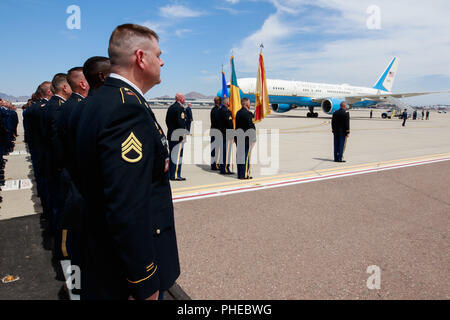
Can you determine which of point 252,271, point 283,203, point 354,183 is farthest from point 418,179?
point 252,271

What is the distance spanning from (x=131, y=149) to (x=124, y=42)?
59cm

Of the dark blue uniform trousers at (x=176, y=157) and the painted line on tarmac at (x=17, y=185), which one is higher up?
the dark blue uniform trousers at (x=176, y=157)

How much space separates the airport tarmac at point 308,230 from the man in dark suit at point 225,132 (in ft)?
1.60

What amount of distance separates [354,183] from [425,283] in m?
3.90

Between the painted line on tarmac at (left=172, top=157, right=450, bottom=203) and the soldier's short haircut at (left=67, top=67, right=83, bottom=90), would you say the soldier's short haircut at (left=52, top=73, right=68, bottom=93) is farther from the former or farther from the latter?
the painted line on tarmac at (left=172, top=157, right=450, bottom=203)

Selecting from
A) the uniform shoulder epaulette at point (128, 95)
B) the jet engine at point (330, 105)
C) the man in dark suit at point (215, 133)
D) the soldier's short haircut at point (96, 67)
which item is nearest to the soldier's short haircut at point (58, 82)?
the soldier's short haircut at point (96, 67)

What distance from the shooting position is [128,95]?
4.43ft

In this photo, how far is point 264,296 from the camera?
2.67 meters

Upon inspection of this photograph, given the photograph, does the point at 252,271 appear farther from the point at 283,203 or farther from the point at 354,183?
the point at 354,183

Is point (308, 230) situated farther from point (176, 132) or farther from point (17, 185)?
point (17, 185)

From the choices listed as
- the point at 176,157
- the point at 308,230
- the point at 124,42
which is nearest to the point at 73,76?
the point at 124,42

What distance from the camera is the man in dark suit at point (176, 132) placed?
679 centimetres

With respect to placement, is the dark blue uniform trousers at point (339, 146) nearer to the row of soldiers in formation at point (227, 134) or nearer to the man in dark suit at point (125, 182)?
the row of soldiers in formation at point (227, 134)

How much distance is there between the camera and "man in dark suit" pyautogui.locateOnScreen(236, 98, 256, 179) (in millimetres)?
6910
